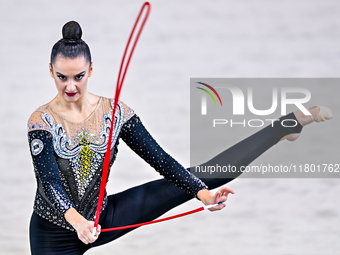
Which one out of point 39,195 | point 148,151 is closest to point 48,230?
point 39,195

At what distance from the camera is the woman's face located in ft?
5.16

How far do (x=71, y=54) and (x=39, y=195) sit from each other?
42 centimetres

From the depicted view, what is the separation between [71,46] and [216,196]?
1.83 ft

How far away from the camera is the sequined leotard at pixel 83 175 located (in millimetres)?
1601

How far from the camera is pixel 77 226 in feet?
4.73

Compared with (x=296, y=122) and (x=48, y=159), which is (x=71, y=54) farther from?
(x=296, y=122)

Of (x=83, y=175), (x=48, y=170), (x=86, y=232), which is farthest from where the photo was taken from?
(x=83, y=175)

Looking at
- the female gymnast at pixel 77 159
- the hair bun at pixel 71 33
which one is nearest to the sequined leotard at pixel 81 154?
the female gymnast at pixel 77 159

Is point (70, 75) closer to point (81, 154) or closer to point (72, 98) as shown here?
point (72, 98)

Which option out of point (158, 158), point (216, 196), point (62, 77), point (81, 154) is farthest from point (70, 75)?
point (216, 196)

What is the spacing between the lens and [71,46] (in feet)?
5.20

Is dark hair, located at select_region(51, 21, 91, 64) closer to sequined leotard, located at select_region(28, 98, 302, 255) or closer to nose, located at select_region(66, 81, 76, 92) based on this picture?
nose, located at select_region(66, 81, 76, 92)

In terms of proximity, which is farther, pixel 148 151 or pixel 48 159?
pixel 148 151

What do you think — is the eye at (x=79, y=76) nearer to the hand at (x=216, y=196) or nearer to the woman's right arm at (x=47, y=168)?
the woman's right arm at (x=47, y=168)
